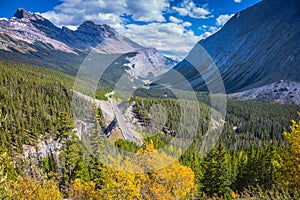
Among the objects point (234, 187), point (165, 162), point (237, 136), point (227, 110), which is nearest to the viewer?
point (165, 162)

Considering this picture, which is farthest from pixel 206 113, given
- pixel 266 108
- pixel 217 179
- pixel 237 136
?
pixel 217 179

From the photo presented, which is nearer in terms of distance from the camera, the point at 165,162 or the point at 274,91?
the point at 165,162

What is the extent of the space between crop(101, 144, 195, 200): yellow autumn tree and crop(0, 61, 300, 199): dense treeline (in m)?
0.08

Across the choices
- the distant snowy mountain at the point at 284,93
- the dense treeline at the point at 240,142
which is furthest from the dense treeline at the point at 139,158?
the distant snowy mountain at the point at 284,93

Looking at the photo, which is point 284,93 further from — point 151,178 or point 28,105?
point 151,178

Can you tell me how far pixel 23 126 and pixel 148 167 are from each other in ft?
313

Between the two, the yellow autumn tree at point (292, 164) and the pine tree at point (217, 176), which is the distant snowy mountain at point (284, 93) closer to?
the pine tree at point (217, 176)

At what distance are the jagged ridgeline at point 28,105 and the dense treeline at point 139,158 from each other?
0.43 m

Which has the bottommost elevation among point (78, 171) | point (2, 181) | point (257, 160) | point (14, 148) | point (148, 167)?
point (14, 148)

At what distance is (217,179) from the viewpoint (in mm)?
37594

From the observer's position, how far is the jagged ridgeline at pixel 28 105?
9412cm

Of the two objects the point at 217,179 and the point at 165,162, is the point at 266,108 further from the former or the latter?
the point at 165,162

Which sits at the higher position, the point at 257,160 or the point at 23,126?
the point at 257,160

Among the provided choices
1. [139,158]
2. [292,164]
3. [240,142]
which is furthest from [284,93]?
[139,158]
